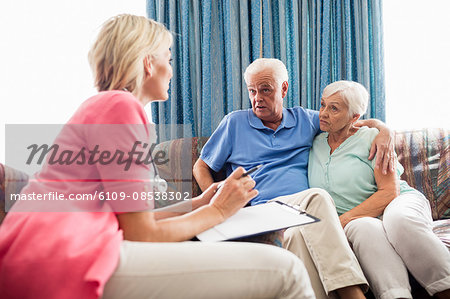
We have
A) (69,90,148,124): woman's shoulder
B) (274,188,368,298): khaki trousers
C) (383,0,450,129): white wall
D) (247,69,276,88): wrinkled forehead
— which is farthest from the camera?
(383,0,450,129): white wall

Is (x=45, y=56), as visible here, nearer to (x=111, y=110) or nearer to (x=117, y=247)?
(x=111, y=110)

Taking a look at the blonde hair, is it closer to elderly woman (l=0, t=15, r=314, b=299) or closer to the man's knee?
elderly woman (l=0, t=15, r=314, b=299)

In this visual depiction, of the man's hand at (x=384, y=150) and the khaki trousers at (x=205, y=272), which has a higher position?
the man's hand at (x=384, y=150)

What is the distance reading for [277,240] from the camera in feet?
3.61

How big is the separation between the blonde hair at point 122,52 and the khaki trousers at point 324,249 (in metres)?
0.78

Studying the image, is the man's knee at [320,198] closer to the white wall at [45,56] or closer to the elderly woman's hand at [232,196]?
the elderly woman's hand at [232,196]

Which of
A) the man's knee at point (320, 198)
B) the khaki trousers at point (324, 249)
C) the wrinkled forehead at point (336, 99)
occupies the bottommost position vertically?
the khaki trousers at point (324, 249)

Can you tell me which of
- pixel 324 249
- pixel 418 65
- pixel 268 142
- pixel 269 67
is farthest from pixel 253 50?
pixel 324 249

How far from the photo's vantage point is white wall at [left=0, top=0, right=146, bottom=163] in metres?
2.41

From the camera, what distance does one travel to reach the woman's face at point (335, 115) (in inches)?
71.1

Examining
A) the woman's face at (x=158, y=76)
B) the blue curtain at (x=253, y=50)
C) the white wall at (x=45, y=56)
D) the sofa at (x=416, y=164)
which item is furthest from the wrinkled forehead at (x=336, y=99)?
the white wall at (x=45, y=56)

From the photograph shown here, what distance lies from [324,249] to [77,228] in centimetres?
86

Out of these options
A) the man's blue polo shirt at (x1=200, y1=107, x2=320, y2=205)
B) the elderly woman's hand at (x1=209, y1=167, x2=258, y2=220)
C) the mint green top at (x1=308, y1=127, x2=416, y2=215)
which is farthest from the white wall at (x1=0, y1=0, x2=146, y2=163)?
the elderly woman's hand at (x1=209, y1=167, x2=258, y2=220)

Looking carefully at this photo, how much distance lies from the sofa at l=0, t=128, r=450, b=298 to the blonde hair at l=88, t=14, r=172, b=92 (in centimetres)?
96
